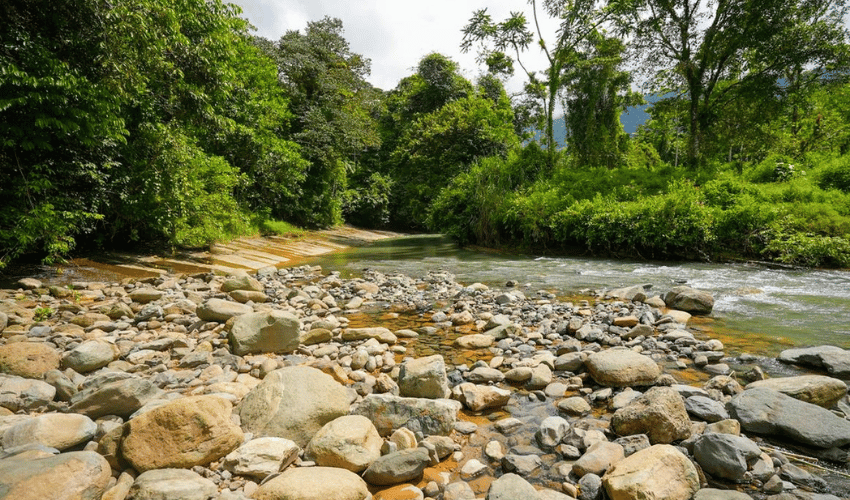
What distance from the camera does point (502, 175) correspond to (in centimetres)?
1744

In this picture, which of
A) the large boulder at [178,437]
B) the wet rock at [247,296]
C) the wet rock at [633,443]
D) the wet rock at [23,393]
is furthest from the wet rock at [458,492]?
the wet rock at [247,296]

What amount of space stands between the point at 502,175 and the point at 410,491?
1639cm

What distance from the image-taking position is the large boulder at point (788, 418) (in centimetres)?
235

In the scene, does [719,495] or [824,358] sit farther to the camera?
[824,358]

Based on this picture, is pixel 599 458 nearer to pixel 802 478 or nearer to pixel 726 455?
pixel 726 455

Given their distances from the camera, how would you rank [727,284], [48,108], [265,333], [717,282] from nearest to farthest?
[265,333] → [48,108] → [727,284] → [717,282]

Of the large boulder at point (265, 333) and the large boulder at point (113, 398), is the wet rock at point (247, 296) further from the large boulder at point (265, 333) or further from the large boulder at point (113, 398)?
the large boulder at point (113, 398)

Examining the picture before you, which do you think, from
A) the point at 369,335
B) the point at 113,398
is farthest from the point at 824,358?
the point at 113,398

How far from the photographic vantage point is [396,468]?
7.18 ft

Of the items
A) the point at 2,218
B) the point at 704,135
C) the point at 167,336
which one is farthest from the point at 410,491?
the point at 704,135

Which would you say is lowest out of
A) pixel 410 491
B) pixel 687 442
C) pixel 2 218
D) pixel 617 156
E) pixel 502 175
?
pixel 410 491

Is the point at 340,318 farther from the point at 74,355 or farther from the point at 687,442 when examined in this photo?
the point at 687,442

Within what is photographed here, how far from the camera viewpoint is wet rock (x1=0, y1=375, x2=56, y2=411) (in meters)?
2.60

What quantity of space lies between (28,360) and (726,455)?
5021mm
